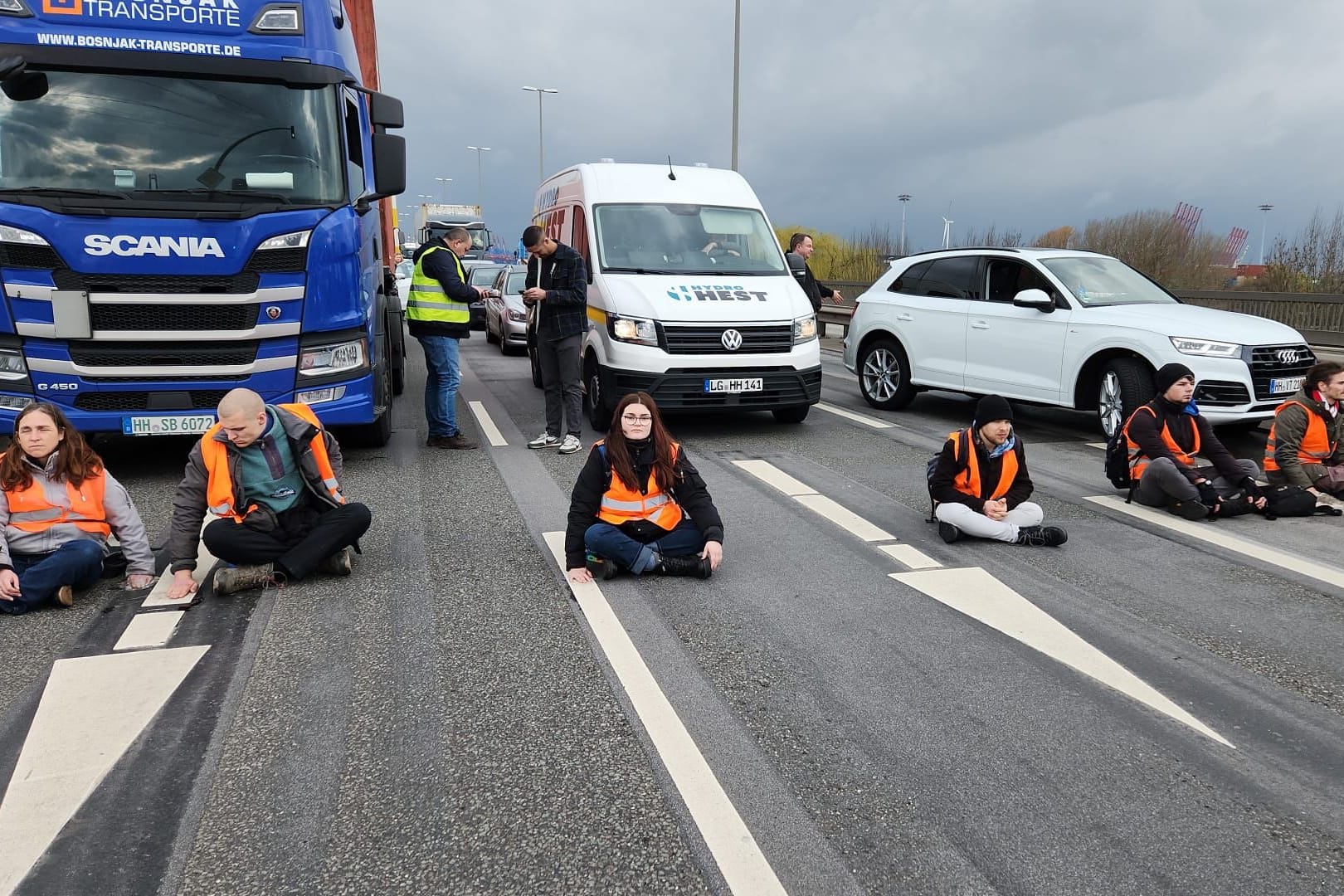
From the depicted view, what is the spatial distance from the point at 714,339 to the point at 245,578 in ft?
16.2

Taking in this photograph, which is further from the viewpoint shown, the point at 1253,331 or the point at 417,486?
the point at 1253,331

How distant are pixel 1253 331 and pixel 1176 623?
4979 millimetres

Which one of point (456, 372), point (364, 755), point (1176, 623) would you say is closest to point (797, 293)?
point (456, 372)

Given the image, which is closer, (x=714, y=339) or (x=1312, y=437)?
(x=1312, y=437)

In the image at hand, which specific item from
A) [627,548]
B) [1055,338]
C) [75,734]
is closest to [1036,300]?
[1055,338]

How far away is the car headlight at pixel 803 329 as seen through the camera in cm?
909

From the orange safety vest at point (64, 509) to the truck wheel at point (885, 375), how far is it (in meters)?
8.07

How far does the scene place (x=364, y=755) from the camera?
3.20 metres

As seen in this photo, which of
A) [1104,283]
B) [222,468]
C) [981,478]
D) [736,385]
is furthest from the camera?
[1104,283]

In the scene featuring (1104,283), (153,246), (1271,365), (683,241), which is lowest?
(1271,365)

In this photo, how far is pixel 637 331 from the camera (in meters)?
8.72

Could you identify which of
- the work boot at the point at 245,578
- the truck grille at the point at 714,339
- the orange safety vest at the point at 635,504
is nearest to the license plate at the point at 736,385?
the truck grille at the point at 714,339

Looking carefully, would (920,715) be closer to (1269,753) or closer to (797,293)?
(1269,753)

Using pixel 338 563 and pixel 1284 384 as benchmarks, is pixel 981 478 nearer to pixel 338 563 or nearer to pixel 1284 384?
pixel 338 563
